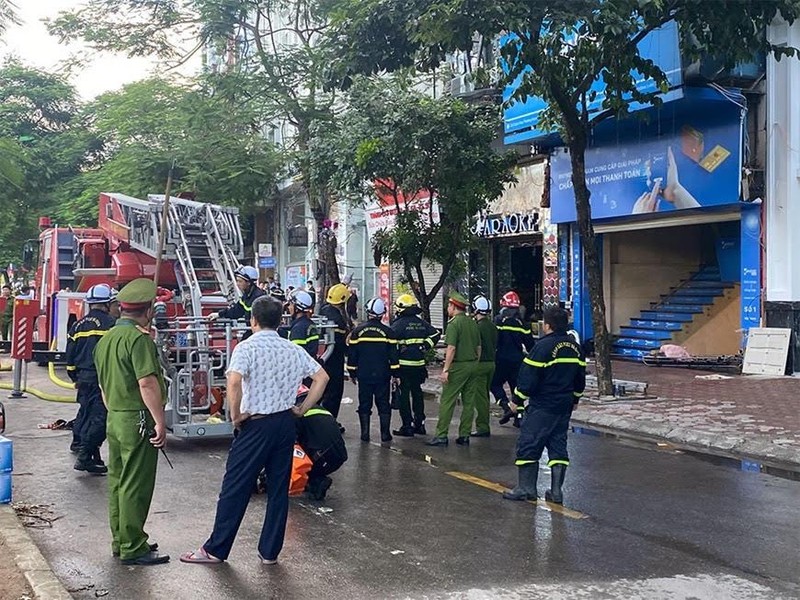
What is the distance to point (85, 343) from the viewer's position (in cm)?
948

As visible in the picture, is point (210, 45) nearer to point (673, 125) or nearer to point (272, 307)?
point (673, 125)

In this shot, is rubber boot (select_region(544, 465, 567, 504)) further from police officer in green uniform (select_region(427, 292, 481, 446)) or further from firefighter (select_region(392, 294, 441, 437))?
firefighter (select_region(392, 294, 441, 437))

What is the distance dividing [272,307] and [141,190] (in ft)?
69.9

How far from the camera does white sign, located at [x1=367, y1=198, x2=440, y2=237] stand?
20.5m

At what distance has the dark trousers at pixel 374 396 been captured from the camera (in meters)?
10.8

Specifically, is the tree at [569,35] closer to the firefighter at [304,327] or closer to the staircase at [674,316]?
the firefighter at [304,327]

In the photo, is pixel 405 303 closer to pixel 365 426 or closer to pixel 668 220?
pixel 365 426

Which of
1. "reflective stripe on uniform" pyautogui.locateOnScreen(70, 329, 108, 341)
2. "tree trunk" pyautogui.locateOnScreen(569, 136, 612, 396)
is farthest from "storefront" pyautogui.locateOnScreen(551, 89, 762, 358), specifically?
"reflective stripe on uniform" pyautogui.locateOnScreen(70, 329, 108, 341)

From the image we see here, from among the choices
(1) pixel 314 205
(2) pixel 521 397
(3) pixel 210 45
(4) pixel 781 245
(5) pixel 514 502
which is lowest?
(5) pixel 514 502

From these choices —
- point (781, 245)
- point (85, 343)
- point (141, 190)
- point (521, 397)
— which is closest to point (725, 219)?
point (781, 245)

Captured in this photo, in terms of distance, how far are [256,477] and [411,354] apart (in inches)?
207

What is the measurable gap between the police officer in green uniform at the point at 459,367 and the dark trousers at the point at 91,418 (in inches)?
143

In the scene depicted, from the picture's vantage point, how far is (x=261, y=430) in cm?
595

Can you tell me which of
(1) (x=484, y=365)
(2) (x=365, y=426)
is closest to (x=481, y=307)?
(1) (x=484, y=365)
